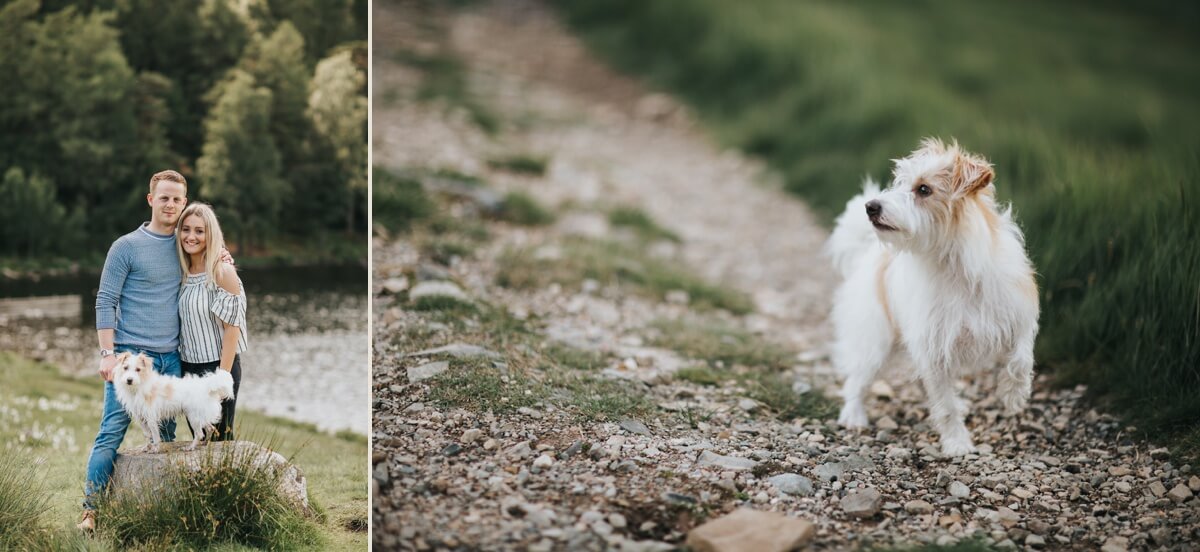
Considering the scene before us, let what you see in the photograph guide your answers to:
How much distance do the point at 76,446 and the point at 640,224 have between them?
600 centimetres

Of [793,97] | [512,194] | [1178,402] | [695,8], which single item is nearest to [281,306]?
[512,194]

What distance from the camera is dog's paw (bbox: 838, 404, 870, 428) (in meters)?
5.75

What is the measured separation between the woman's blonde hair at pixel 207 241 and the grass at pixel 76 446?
959mm

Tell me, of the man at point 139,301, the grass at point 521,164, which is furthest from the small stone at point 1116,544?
the grass at point 521,164

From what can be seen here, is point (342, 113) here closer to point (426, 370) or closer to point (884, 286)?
point (426, 370)

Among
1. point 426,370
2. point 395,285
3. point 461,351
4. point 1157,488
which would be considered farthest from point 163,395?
point 1157,488

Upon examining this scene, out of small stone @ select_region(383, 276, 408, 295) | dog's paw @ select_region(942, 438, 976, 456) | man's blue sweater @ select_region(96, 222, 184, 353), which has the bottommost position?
dog's paw @ select_region(942, 438, 976, 456)

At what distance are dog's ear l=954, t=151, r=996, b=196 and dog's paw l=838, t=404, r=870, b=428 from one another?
1596mm

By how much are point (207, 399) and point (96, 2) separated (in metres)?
6.16

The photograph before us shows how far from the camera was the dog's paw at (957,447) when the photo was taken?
5.28m

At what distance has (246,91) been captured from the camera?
863 centimetres

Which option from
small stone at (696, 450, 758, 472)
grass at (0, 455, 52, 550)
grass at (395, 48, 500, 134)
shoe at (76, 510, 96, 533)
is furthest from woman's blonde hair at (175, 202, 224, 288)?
grass at (395, 48, 500, 134)

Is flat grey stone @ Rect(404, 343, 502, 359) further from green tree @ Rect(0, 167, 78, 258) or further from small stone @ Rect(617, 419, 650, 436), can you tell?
green tree @ Rect(0, 167, 78, 258)

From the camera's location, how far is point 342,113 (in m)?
8.52
